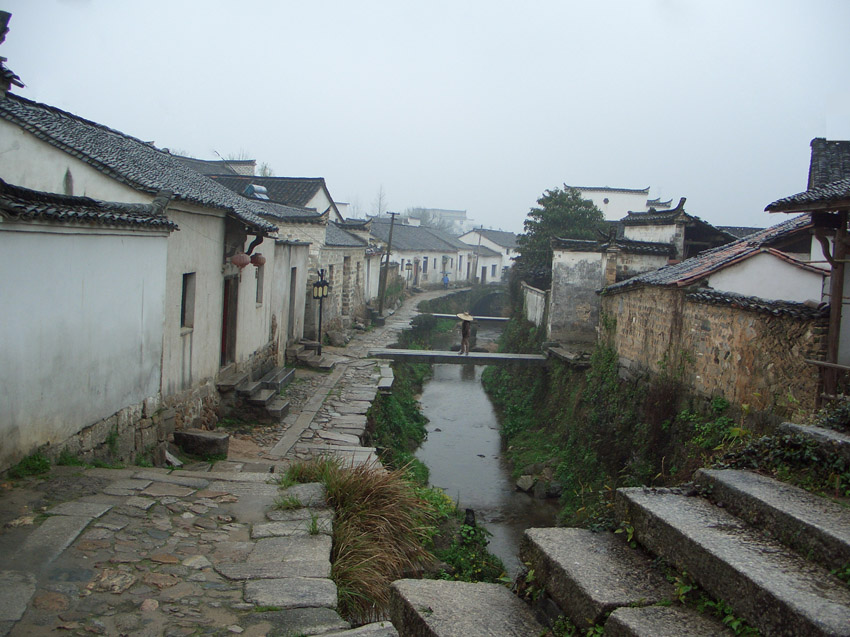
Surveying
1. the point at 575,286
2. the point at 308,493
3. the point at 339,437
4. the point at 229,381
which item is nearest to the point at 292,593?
the point at 308,493

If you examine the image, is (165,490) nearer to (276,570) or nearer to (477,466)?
(276,570)

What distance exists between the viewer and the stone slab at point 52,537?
3953mm

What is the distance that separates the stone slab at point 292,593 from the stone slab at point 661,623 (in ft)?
5.64

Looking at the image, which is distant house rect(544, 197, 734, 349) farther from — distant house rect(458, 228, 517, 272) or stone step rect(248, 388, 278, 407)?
distant house rect(458, 228, 517, 272)

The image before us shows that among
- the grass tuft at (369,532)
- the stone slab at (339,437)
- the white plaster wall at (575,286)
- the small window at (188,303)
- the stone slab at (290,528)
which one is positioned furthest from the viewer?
the white plaster wall at (575,286)

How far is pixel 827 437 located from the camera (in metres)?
3.74

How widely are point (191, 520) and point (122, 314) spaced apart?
8.91 feet

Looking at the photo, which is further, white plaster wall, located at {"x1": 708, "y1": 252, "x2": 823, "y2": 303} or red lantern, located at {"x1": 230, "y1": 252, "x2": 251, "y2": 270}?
red lantern, located at {"x1": 230, "y1": 252, "x2": 251, "y2": 270}

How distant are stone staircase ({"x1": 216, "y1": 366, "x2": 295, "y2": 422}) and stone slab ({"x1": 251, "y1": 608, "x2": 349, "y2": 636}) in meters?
7.31

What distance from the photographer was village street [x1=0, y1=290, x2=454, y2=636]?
3.43 meters

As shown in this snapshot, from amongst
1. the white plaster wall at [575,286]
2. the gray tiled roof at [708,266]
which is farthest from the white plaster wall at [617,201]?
the gray tiled roof at [708,266]

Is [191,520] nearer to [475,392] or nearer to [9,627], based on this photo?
[9,627]

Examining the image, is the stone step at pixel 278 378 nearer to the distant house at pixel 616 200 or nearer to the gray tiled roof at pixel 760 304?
the gray tiled roof at pixel 760 304

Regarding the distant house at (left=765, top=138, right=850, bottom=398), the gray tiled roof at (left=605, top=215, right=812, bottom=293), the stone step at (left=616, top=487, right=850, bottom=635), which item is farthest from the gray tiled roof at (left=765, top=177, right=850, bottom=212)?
the stone step at (left=616, top=487, right=850, bottom=635)
